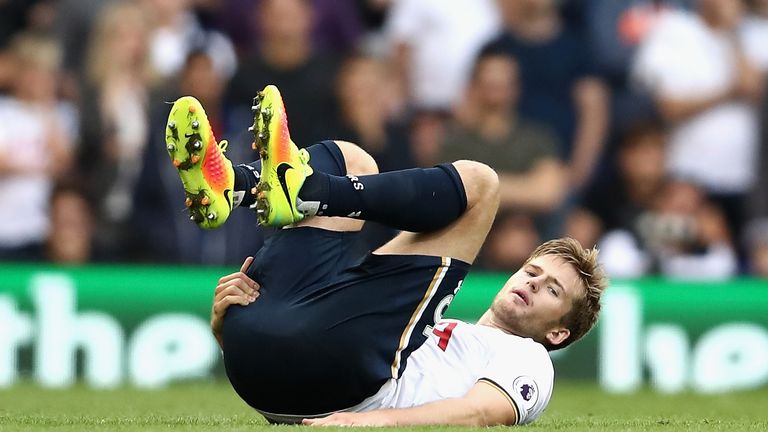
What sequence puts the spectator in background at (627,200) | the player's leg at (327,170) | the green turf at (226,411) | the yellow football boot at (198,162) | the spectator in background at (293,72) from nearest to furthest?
the yellow football boot at (198,162) → the player's leg at (327,170) → the green turf at (226,411) → the spectator in background at (293,72) → the spectator in background at (627,200)

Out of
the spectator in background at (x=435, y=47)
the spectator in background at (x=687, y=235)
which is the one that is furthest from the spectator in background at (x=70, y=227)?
the spectator in background at (x=687, y=235)

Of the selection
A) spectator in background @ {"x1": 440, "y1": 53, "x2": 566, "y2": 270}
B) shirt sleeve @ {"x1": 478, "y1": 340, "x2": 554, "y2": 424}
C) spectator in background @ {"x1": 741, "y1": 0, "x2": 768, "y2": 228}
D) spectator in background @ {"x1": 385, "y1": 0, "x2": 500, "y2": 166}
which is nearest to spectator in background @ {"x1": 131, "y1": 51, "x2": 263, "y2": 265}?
spectator in background @ {"x1": 385, "y1": 0, "x2": 500, "y2": 166}

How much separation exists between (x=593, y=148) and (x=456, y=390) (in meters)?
5.33

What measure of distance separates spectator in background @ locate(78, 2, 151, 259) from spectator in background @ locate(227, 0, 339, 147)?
66 cm

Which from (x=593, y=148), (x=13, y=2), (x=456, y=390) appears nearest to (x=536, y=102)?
(x=593, y=148)

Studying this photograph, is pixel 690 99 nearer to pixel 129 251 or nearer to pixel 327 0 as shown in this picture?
pixel 327 0

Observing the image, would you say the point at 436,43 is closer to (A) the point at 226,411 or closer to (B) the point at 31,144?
(B) the point at 31,144

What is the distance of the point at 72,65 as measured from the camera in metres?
10.3

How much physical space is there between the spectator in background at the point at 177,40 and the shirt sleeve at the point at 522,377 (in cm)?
526

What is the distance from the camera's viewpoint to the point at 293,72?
402 inches

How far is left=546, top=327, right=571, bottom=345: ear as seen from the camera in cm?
572

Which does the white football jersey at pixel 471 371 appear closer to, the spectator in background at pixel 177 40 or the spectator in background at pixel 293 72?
the spectator in background at pixel 293 72

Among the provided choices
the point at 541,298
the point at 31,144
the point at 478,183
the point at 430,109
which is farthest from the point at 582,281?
the point at 31,144

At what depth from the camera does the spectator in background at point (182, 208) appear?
32.6ft
